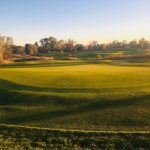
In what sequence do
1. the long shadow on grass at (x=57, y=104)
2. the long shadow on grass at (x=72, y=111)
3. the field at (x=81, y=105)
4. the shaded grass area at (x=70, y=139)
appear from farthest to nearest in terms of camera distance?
the long shadow on grass at (x=57, y=104) < the long shadow on grass at (x=72, y=111) < the field at (x=81, y=105) < the shaded grass area at (x=70, y=139)

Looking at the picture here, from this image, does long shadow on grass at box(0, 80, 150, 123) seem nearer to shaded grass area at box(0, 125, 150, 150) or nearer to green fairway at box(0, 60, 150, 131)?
green fairway at box(0, 60, 150, 131)

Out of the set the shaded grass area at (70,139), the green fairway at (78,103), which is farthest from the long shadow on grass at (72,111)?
the shaded grass area at (70,139)

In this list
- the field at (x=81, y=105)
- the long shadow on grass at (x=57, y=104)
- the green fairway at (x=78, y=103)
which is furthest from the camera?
the long shadow on grass at (x=57, y=104)

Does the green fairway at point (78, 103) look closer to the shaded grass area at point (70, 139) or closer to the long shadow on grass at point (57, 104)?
the long shadow on grass at point (57, 104)

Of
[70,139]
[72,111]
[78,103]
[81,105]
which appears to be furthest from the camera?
[78,103]

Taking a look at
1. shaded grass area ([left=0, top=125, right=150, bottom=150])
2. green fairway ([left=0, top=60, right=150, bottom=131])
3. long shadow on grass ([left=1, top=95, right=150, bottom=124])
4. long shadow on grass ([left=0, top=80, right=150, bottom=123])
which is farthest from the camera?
long shadow on grass ([left=0, top=80, right=150, bottom=123])

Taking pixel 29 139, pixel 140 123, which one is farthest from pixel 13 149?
pixel 140 123

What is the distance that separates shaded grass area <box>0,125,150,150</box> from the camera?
1552 cm

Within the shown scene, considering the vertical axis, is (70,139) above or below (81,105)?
below

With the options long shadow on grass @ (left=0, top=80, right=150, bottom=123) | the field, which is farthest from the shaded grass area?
→ long shadow on grass @ (left=0, top=80, right=150, bottom=123)

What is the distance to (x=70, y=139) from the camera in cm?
1655

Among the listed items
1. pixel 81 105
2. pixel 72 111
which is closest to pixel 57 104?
pixel 81 105

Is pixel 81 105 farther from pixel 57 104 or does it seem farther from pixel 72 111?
pixel 57 104

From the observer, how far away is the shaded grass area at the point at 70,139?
611 inches
